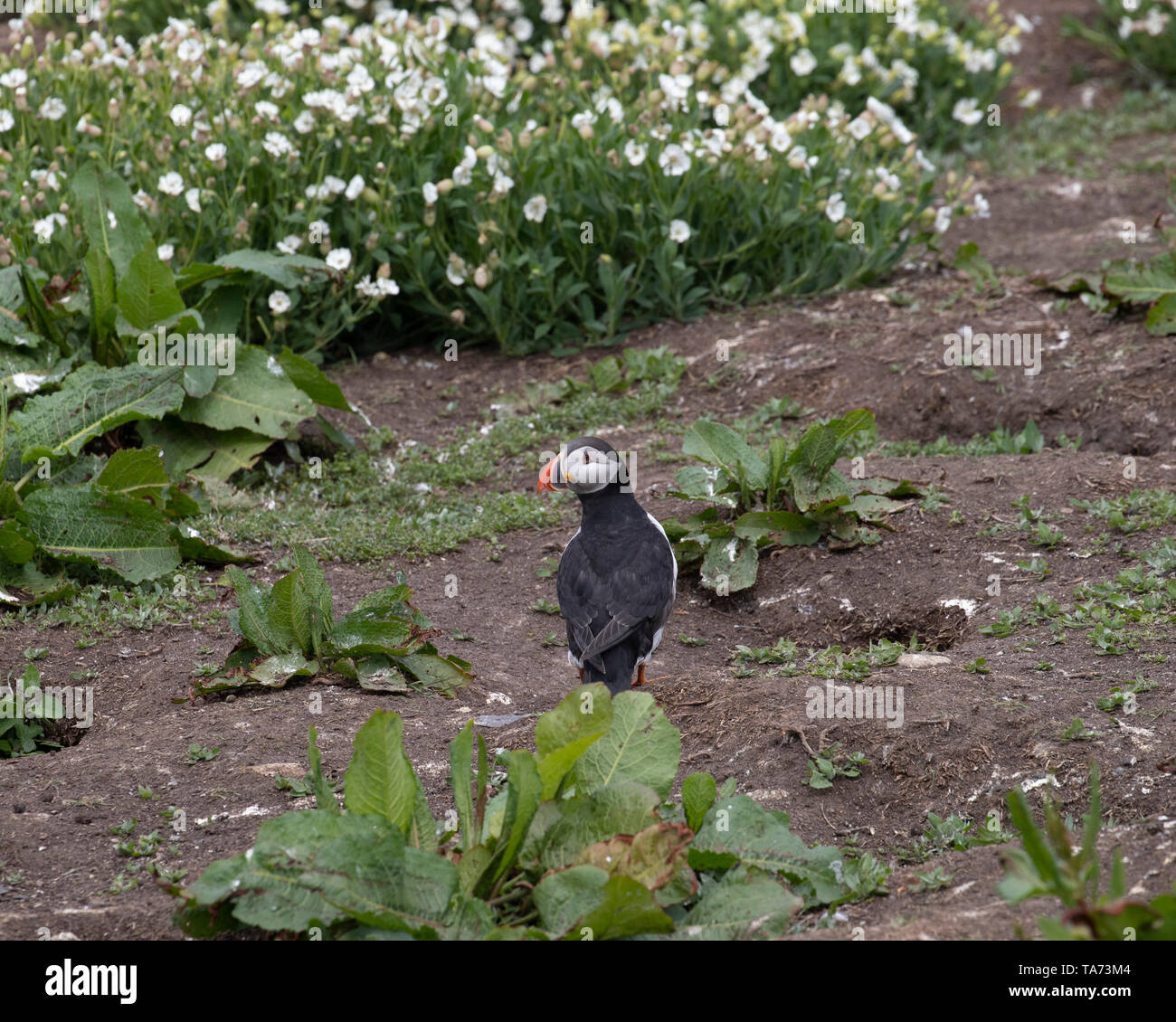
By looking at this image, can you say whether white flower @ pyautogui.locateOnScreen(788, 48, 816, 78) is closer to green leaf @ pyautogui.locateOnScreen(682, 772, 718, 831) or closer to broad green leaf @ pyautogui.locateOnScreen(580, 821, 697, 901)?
green leaf @ pyautogui.locateOnScreen(682, 772, 718, 831)

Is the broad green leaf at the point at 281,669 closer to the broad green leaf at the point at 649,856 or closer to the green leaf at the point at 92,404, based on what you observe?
the green leaf at the point at 92,404

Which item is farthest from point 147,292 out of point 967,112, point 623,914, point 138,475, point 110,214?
point 967,112

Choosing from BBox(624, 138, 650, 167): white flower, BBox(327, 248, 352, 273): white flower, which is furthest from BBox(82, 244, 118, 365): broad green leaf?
BBox(624, 138, 650, 167): white flower

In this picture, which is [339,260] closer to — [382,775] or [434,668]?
[434,668]

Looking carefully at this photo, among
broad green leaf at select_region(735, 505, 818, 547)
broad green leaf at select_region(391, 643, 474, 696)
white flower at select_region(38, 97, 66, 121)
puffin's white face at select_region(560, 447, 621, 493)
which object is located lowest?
broad green leaf at select_region(391, 643, 474, 696)

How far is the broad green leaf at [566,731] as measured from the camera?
8.98ft

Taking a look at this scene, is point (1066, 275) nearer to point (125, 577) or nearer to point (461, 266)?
point (461, 266)

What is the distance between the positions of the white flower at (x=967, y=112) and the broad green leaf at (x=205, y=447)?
6.13m

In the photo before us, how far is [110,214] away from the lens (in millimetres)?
5797

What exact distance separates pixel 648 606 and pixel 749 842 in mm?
1402

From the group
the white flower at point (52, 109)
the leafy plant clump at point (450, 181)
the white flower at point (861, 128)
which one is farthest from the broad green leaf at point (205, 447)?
the white flower at point (861, 128)

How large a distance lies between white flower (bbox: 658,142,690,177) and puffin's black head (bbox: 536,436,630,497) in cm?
296

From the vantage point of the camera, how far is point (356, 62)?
281 inches

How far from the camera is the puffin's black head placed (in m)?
4.33
